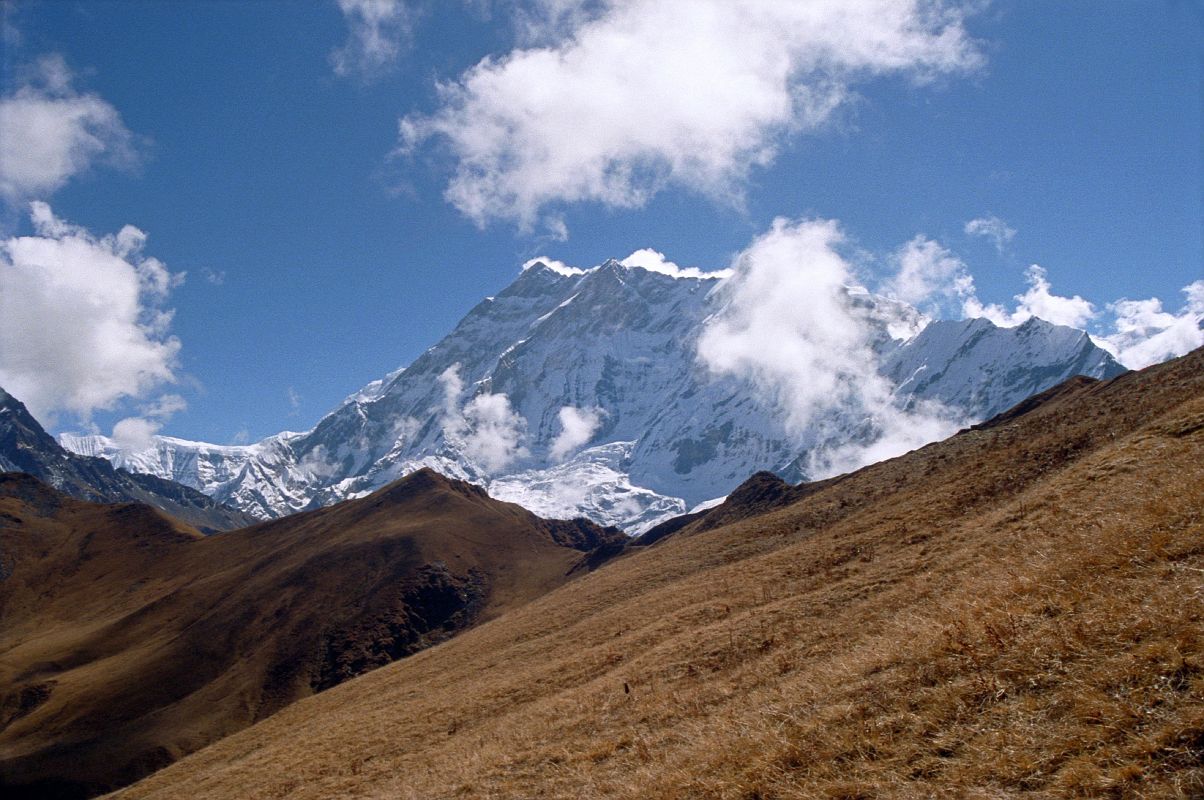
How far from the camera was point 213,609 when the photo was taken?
126m

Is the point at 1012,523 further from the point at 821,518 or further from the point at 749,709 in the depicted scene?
the point at 821,518

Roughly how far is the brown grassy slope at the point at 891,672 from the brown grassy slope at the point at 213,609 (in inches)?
2394

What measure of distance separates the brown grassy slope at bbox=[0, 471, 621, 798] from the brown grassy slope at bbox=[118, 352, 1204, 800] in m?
60.8

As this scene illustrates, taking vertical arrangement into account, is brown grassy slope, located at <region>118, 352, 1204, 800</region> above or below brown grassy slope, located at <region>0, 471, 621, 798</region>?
below

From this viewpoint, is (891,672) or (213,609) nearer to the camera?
(891,672)

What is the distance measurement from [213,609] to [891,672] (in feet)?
451

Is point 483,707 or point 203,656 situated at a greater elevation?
point 203,656

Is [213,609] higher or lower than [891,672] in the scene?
higher

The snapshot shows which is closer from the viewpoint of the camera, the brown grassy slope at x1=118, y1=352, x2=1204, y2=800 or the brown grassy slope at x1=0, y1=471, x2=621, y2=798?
the brown grassy slope at x1=118, y1=352, x2=1204, y2=800

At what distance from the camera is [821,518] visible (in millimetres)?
47844

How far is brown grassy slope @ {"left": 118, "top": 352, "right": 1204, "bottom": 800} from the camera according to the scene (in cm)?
956

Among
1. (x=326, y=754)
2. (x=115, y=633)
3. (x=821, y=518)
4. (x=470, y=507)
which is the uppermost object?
(x=470, y=507)

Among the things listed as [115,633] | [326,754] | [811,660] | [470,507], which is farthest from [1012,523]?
[470,507]

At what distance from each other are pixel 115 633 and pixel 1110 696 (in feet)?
505
